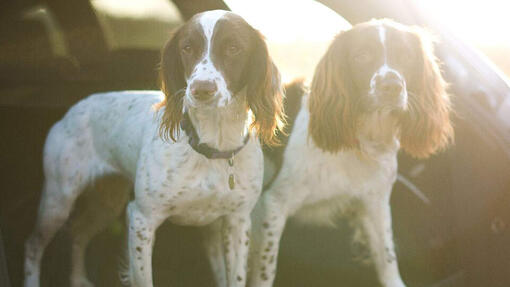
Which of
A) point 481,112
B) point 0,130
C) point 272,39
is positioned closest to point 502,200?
point 481,112

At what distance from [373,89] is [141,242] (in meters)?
1.08

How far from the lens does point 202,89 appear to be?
2.20 m

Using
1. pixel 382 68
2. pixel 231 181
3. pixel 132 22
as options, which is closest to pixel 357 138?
pixel 382 68

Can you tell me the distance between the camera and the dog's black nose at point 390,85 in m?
2.53

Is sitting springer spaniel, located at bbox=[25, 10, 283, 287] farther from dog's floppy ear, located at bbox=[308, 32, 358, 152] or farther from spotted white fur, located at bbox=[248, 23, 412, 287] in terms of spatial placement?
dog's floppy ear, located at bbox=[308, 32, 358, 152]

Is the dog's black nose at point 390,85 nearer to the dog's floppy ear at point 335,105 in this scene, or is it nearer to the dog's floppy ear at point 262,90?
the dog's floppy ear at point 335,105

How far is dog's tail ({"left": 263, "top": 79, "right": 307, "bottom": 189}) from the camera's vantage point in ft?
9.80

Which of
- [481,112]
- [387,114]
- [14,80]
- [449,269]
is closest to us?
[481,112]

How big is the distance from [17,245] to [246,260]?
1314mm

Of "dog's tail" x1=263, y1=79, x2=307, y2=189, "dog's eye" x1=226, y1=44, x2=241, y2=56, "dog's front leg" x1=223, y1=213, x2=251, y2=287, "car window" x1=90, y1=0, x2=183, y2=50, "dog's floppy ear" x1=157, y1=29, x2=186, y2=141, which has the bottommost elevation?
"dog's front leg" x1=223, y1=213, x2=251, y2=287

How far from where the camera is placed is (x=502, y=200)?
2.77m

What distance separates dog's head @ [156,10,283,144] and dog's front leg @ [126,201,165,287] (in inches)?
13.4

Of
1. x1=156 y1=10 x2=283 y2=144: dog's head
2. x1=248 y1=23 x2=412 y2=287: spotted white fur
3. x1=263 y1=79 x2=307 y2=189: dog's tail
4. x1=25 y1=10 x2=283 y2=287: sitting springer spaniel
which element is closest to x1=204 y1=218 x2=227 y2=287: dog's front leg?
x1=25 y1=10 x2=283 y2=287: sitting springer spaniel

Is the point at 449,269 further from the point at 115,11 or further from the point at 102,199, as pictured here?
the point at 115,11
